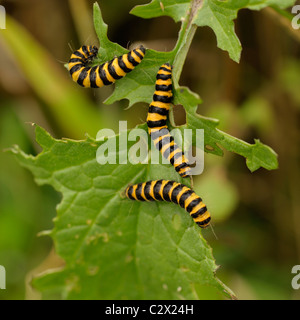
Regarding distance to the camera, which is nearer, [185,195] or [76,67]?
[185,195]

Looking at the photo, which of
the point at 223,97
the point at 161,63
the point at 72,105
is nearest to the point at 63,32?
the point at 72,105

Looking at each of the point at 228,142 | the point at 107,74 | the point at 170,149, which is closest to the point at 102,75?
the point at 107,74

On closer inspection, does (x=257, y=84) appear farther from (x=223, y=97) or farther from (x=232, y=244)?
(x=232, y=244)
